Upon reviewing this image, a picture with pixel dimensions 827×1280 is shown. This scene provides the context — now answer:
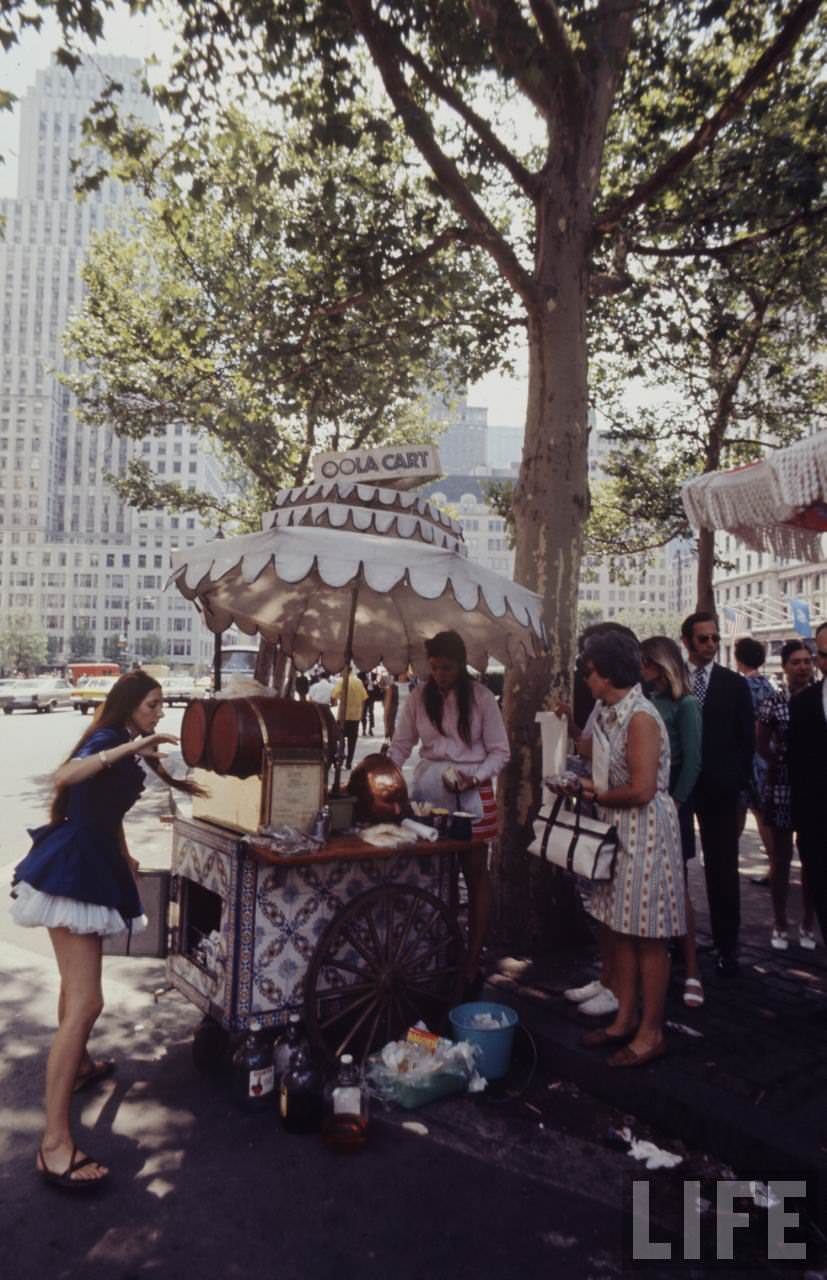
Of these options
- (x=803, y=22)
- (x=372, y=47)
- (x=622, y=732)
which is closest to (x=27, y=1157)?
(x=622, y=732)

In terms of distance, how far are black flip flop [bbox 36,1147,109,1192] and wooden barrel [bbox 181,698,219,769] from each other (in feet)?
5.74

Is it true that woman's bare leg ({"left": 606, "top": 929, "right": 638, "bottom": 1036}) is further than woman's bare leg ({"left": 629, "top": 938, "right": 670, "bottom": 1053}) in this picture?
Yes

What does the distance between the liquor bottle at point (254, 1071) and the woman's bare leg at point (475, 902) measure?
124cm

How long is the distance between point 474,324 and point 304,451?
887 centimetres

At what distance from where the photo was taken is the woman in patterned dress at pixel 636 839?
3.93 meters

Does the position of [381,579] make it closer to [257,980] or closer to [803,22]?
[257,980]

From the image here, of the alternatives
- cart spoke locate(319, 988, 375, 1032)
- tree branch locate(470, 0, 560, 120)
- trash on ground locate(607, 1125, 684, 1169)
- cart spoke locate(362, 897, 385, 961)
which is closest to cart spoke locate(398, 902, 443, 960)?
cart spoke locate(362, 897, 385, 961)

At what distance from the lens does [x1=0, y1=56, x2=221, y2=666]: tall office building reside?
5017 inches

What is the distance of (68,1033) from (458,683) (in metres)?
2.69

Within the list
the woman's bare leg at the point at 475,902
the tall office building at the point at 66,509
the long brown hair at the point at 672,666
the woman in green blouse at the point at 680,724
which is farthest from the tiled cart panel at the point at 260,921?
the tall office building at the point at 66,509

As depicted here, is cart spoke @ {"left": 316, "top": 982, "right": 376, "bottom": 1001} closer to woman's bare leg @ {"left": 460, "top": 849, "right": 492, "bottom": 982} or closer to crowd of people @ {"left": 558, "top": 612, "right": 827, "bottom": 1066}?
woman's bare leg @ {"left": 460, "top": 849, "right": 492, "bottom": 982}

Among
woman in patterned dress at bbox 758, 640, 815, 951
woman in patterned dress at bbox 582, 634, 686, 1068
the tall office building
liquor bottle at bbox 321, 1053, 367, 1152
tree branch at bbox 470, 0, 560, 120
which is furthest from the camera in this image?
the tall office building

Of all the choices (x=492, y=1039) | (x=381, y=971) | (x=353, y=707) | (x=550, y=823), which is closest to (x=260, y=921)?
(x=381, y=971)

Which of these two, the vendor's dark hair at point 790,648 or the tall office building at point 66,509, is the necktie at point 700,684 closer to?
the vendor's dark hair at point 790,648
